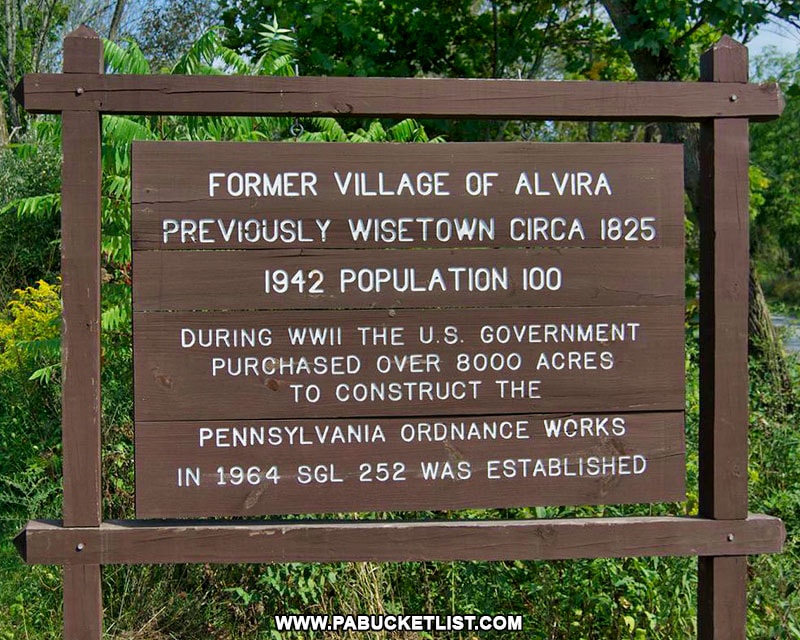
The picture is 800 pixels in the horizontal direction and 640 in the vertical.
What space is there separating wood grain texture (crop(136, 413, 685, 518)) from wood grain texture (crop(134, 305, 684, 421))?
0.06 metres

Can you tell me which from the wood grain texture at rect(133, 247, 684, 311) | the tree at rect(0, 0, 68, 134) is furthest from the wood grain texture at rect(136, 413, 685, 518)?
the tree at rect(0, 0, 68, 134)

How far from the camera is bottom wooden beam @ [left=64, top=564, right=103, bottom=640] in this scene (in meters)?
2.90

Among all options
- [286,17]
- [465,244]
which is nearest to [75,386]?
[465,244]

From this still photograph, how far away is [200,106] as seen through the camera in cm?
292

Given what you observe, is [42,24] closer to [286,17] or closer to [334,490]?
[286,17]

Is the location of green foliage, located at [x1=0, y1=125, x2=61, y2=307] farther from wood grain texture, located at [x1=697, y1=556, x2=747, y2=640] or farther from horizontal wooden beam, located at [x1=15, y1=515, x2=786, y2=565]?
wood grain texture, located at [x1=697, y1=556, x2=747, y2=640]

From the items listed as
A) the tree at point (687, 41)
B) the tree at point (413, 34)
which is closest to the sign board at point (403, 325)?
the tree at point (687, 41)

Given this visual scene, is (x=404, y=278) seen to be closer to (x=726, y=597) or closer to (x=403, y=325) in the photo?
(x=403, y=325)

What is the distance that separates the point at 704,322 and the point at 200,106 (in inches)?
77.3

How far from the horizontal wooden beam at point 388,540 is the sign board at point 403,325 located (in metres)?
0.08

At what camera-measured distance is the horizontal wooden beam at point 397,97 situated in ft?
9.50

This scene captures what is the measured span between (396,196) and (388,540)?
120 cm

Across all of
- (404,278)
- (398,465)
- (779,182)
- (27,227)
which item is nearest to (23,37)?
(27,227)

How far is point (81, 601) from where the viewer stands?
2918 mm
